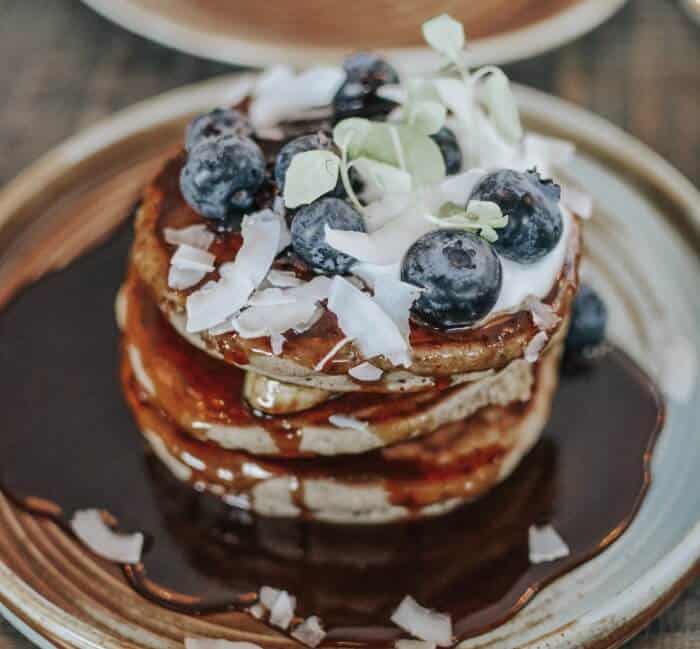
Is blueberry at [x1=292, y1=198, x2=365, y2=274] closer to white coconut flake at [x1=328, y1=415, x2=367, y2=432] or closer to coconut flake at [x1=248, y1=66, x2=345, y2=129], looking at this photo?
white coconut flake at [x1=328, y1=415, x2=367, y2=432]

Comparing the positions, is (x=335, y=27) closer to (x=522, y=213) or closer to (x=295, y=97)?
(x=295, y=97)

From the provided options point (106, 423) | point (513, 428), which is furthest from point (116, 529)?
point (513, 428)

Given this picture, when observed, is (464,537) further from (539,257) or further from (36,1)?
(36,1)

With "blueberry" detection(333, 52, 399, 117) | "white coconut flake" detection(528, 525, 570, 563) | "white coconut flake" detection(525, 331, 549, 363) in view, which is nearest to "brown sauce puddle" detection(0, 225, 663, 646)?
"white coconut flake" detection(528, 525, 570, 563)

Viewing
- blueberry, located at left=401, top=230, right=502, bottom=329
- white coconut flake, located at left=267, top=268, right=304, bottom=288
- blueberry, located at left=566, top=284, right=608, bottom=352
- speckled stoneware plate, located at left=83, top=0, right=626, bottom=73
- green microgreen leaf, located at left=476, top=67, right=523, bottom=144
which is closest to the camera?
blueberry, located at left=401, top=230, right=502, bottom=329

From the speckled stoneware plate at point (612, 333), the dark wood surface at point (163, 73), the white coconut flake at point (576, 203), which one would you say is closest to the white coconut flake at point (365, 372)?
the speckled stoneware plate at point (612, 333)

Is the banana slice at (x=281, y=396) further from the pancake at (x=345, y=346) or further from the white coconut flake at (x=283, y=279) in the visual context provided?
the white coconut flake at (x=283, y=279)
